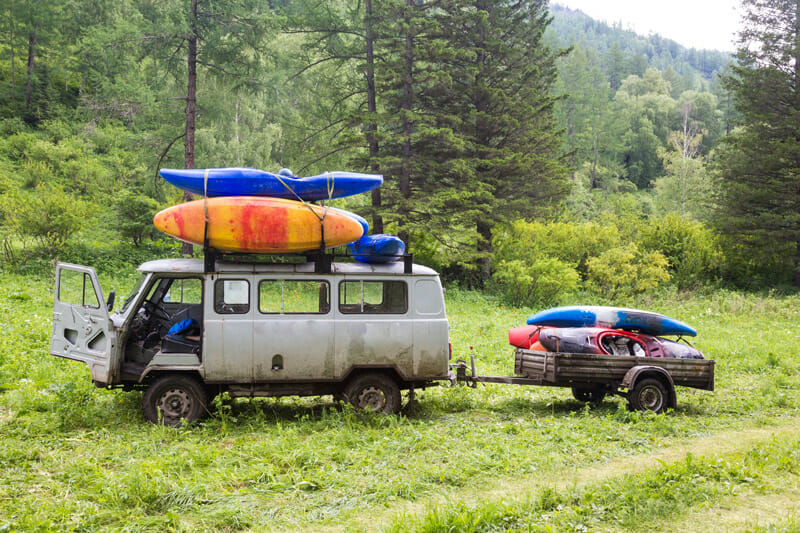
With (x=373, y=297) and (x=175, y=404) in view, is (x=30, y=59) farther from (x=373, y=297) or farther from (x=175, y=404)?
(x=373, y=297)

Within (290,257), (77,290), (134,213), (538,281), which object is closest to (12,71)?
(134,213)

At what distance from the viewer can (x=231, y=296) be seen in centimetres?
776

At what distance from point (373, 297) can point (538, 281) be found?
16.4 metres

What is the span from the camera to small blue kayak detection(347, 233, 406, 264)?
8445 millimetres

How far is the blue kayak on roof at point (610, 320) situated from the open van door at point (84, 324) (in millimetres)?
6374

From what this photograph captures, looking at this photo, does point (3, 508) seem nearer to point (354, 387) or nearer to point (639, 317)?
point (354, 387)

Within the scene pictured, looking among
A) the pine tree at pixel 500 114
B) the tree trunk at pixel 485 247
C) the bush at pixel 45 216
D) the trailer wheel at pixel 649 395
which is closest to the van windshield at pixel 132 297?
the trailer wheel at pixel 649 395

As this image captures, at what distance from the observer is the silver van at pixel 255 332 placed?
7.62 metres

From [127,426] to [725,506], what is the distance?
6848mm

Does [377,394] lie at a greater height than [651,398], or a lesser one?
greater

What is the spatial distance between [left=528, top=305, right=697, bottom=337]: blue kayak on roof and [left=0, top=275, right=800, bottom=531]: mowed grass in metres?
1.33

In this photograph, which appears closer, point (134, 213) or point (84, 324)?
point (84, 324)

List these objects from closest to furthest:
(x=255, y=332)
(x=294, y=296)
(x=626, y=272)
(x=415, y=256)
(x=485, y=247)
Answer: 1. (x=255, y=332)
2. (x=294, y=296)
3. (x=626, y=272)
4. (x=415, y=256)
5. (x=485, y=247)

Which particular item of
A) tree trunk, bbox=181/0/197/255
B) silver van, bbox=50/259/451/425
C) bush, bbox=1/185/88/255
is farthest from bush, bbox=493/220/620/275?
silver van, bbox=50/259/451/425
